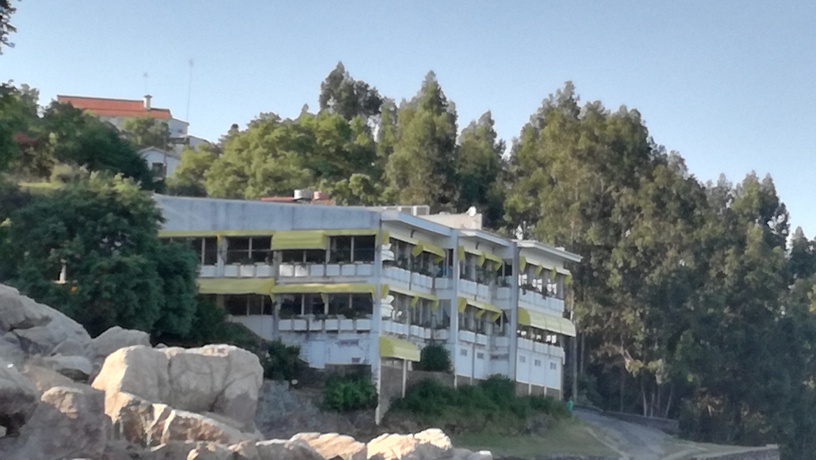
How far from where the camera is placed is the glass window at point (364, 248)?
4894 cm

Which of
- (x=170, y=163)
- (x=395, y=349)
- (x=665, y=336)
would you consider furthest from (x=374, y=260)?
(x=170, y=163)

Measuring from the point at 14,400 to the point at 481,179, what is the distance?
164 feet

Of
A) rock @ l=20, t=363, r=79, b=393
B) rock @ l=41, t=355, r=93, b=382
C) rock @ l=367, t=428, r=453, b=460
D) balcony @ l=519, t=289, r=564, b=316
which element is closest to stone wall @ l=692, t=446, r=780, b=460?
balcony @ l=519, t=289, r=564, b=316

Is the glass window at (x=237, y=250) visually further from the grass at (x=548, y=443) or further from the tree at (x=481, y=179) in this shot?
the tree at (x=481, y=179)

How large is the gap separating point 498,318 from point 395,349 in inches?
370

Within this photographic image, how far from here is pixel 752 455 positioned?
6172cm

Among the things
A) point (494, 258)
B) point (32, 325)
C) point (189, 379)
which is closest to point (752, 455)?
point (494, 258)

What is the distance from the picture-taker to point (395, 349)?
158 feet

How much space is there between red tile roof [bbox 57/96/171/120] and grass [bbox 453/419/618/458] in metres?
65.6

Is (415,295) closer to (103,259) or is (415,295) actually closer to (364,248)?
(364,248)

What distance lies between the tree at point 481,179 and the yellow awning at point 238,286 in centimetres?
2400

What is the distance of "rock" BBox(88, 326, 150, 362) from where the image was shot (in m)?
33.2

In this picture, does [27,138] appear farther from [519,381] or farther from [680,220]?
[680,220]

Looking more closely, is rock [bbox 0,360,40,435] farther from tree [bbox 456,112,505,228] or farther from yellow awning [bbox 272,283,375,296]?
tree [bbox 456,112,505,228]
